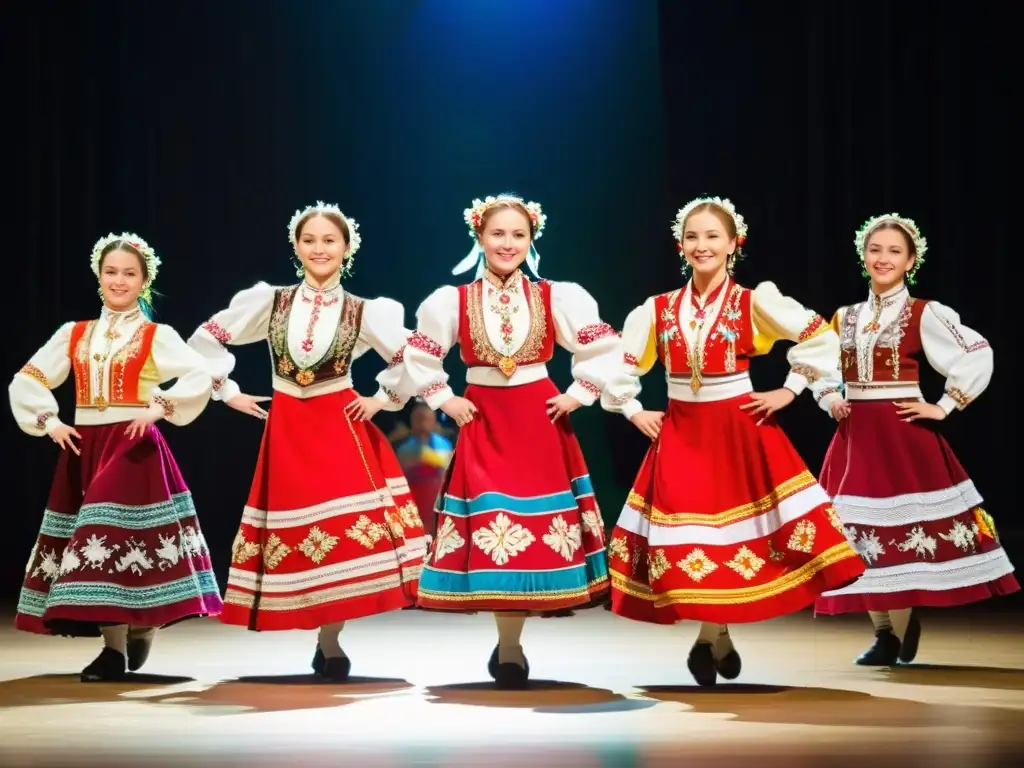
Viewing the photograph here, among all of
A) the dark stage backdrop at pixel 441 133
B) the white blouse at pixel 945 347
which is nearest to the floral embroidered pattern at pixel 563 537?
the white blouse at pixel 945 347

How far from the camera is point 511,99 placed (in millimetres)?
7430

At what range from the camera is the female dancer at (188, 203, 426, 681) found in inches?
168

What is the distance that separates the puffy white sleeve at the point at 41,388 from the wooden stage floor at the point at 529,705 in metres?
0.69

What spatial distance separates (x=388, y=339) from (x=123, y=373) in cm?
73

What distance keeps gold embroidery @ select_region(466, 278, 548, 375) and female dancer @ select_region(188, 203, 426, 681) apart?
1.14 feet

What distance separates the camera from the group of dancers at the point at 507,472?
4004 millimetres

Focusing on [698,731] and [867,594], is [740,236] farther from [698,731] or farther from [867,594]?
[698,731]

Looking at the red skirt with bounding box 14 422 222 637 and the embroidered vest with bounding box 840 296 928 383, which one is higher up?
the embroidered vest with bounding box 840 296 928 383

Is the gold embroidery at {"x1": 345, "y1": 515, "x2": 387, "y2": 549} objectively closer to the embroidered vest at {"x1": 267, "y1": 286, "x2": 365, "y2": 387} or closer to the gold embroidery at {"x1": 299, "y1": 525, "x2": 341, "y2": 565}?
the gold embroidery at {"x1": 299, "y1": 525, "x2": 341, "y2": 565}

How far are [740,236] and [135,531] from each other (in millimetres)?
1804

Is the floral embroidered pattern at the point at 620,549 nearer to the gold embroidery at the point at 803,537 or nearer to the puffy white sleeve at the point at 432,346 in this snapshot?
the gold embroidery at the point at 803,537

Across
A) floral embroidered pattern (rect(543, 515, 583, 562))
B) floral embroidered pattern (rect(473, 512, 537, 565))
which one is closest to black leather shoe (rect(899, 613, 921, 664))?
floral embroidered pattern (rect(543, 515, 583, 562))

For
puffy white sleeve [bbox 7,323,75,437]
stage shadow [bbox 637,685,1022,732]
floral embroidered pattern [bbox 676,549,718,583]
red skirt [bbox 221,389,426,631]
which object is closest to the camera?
stage shadow [bbox 637,685,1022,732]

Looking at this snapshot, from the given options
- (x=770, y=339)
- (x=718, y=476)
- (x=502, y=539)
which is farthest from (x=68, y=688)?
(x=770, y=339)
